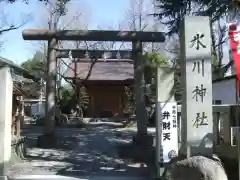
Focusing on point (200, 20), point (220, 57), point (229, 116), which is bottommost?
point (229, 116)

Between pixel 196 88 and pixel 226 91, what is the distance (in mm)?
9856

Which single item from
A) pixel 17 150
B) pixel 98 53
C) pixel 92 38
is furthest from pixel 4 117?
pixel 98 53

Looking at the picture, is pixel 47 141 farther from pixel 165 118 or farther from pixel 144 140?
pixel 165 118

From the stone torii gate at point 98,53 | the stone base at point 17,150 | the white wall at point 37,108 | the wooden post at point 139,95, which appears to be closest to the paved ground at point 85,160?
the stone base at point 17,150

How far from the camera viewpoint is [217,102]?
17953 millimetres

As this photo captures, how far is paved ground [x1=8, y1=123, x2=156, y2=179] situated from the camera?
425 inches

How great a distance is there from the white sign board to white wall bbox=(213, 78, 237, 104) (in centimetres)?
693

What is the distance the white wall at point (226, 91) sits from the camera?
16188mm

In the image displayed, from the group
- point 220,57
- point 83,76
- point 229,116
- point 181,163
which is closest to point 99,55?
point 229,116

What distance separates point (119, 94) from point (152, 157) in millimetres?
19413

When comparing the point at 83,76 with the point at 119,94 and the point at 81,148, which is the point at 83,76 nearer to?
the point at 119,94

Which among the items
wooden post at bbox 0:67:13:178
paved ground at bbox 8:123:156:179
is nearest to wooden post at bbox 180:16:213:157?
paved ground at bbox 8:123:156:179

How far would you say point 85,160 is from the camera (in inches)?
508

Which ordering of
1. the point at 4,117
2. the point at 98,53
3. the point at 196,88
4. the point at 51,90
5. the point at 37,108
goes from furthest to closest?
1. the point at 37,108
2. the point at 98,53
3. the point at 51,90
4. the point at 4,117
5. the point at 196,88
